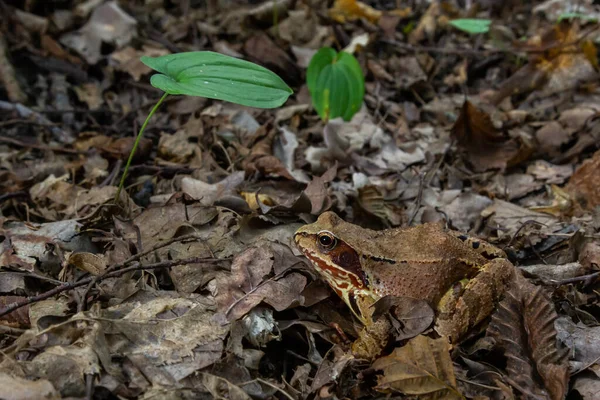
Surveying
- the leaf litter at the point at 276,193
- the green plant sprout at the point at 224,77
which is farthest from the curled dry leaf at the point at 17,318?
the green plant sprout at the point at 224,77

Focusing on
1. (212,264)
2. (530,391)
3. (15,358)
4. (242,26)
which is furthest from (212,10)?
(530,391)

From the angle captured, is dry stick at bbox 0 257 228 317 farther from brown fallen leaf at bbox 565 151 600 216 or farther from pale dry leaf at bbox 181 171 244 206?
brown fallen leaf at bbox 565 151 600 216

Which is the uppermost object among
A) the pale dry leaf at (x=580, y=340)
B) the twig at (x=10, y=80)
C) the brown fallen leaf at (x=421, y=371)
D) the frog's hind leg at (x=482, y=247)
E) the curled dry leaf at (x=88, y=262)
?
the frog's hind leg at (x=482, y=247)

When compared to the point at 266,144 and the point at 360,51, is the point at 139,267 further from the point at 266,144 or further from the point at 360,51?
the point at 360,51

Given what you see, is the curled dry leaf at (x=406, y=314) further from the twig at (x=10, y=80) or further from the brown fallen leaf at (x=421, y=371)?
the twig at (x=10, y=80)

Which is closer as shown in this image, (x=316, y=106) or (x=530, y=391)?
(x=530, y=391)

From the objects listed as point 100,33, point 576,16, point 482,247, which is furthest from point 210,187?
point 576,16
